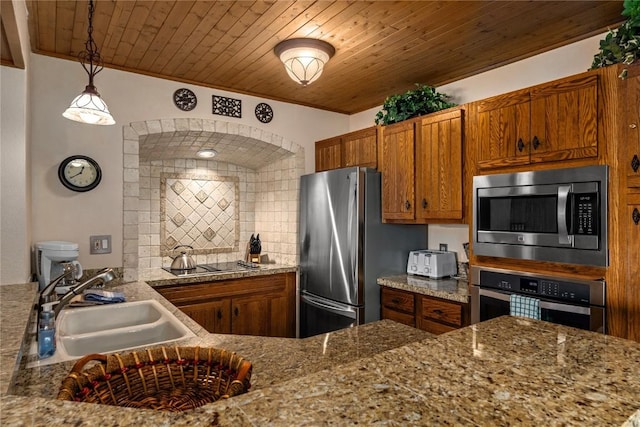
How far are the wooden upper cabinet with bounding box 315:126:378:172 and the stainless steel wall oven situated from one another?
1.41 m

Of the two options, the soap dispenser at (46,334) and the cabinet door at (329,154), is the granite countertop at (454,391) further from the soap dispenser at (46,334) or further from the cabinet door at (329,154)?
the cabinet door at (329,154)

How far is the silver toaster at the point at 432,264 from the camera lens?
3078 mm

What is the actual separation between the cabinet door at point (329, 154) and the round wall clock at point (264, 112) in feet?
1.92

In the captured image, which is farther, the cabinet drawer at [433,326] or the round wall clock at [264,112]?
the round wall clock at [264,112]

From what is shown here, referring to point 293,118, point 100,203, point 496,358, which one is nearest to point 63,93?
point 100,203

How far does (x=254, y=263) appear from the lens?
4023 millimetres

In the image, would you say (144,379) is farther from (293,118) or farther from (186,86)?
(293,118)

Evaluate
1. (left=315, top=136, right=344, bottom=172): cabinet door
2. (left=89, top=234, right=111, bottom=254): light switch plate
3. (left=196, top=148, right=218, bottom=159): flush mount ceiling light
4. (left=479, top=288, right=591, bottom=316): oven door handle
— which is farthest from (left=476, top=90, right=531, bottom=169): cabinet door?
(left=89, top=234, right=111, bottom=254): light switch plate

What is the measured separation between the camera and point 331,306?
3322mm

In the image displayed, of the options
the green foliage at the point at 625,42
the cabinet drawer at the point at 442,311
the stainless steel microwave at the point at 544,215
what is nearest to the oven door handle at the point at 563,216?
the stainless steel microwave at the point at 544,215

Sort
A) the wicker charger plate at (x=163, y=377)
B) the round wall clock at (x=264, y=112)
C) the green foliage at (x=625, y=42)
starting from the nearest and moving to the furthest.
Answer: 1. the wicker charger plate at (x=163, y=377)
2. the green foliage at (x=625, y=42)
3. the round wall clock at (x=264, y=112)

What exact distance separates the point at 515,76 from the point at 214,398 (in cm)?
297

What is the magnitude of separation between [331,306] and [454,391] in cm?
282

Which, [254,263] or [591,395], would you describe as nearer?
[591,395]
